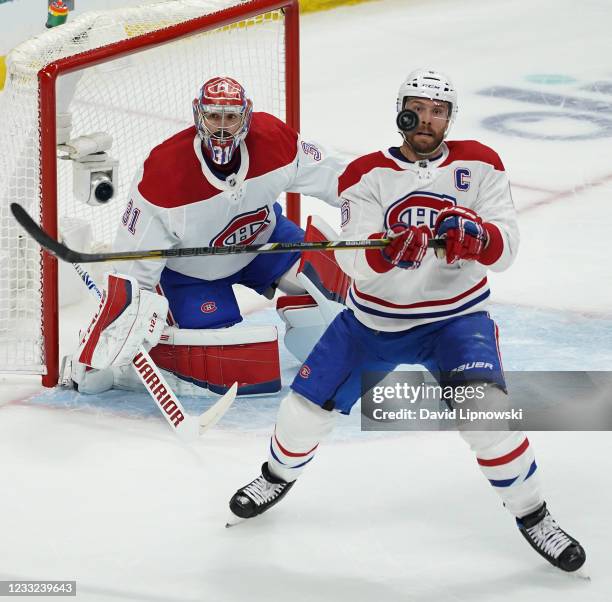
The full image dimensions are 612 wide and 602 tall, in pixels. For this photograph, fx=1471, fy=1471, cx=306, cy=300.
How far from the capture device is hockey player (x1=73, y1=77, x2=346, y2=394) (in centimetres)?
326

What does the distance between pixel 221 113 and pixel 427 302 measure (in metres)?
0.75

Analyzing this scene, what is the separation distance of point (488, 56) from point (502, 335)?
3.03 meters

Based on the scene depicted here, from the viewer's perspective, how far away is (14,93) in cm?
347

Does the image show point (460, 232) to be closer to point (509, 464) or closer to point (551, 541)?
point (509, 464)

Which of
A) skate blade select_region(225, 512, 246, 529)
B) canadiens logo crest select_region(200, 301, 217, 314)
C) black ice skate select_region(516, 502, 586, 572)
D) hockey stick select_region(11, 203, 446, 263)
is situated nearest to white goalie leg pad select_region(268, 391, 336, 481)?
skate blade select_region(225, 512, 246, 529)

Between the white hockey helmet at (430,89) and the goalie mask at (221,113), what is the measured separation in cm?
62

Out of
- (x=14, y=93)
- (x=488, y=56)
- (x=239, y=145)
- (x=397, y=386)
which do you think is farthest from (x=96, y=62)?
(x=488, y=56)

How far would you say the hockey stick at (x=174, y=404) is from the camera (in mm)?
3209

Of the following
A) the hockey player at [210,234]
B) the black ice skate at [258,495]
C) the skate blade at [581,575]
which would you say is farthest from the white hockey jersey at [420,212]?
the hockey player at [210,234]

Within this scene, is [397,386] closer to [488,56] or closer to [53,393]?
[53,393]

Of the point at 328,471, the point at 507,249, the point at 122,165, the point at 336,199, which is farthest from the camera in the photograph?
the point at 122,165

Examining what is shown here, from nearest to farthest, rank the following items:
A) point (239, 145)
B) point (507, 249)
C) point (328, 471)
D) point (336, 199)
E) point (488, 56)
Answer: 1. point (507, 249)
2. point (328, 471)
3. point (239, 145)
4. point (336, 199)
5. point (488, 56)

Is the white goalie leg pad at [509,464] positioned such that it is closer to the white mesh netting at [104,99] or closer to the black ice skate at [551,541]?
the black ice skate at [551,541]

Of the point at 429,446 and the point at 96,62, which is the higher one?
the point at 96,62
